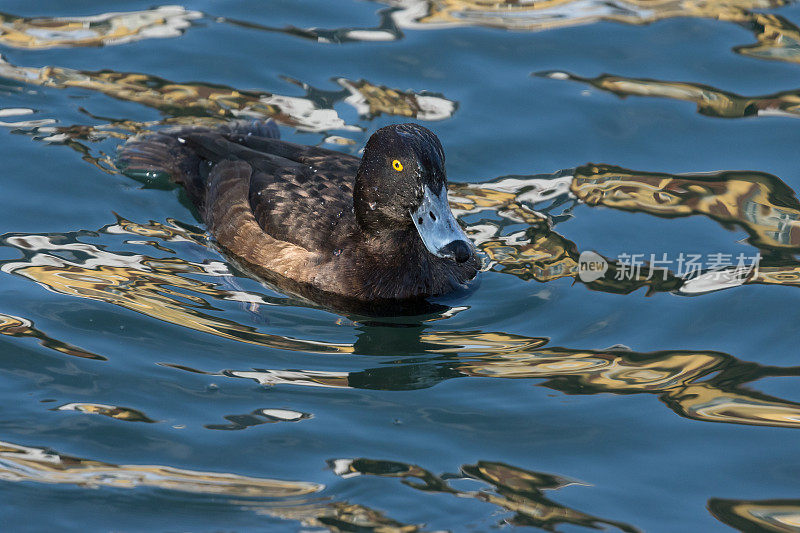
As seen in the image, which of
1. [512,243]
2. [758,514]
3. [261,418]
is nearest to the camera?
[758,514]

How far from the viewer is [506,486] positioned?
4.95 meters

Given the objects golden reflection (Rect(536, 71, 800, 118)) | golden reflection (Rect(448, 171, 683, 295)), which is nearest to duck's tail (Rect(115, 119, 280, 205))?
golden reflection (Rect(448, 171, 683, 295))

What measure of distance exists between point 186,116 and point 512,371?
4351 millimetres

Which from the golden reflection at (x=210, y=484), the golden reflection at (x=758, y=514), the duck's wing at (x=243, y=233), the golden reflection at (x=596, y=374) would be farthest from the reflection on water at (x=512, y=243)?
the golden reflection at (x=758, y=514)

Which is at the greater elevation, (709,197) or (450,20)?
(450,20)

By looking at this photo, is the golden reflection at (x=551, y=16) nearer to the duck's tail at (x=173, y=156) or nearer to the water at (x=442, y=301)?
the water at (x=442, y=301)

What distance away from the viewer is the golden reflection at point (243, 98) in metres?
9.02

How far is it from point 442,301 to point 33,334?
8.18 ft

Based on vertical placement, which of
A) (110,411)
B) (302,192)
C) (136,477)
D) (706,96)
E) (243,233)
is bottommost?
(136,477)

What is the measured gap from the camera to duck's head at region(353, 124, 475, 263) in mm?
6391

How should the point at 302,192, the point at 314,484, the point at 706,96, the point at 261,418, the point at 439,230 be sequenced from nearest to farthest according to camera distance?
the point at 314,484 → the point at 261,418 → the point at 439,230 → the point at 302,192 → the point at 706,96

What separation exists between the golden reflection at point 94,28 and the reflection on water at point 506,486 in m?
6.16

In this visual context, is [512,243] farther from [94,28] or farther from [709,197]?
[94,28]

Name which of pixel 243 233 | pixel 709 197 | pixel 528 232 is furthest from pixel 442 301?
pixel 709 197
